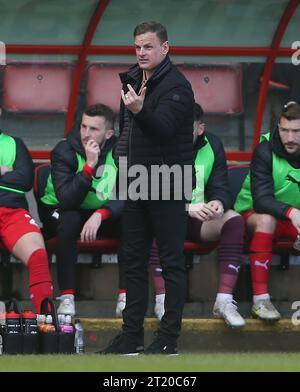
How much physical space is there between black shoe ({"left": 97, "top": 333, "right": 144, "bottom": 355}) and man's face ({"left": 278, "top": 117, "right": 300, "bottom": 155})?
216cm

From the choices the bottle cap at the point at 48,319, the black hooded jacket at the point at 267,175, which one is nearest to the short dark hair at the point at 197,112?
the black hooded jacket at the point at 267,175

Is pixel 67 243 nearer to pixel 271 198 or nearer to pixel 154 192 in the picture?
pixel 271 198

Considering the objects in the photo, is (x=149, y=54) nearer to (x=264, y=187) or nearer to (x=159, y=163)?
(x=159, y=163)

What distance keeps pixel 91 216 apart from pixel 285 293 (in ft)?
5.14

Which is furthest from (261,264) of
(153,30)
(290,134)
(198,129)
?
(153,30)

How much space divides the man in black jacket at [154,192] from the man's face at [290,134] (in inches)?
65.2

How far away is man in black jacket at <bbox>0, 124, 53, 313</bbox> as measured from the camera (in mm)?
9664

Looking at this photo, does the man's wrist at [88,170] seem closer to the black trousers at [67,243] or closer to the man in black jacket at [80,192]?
the man in black jacket at [80,192]

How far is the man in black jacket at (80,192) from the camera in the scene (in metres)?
10.0

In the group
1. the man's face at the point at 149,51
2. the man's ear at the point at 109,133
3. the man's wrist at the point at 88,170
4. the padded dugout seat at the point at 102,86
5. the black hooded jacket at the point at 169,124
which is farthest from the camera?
the padded dugout seat at the point at 102,86

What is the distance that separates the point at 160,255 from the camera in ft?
28.5

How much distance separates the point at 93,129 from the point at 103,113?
127 millimetres
